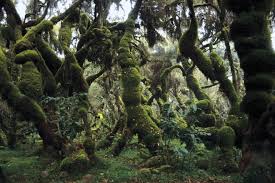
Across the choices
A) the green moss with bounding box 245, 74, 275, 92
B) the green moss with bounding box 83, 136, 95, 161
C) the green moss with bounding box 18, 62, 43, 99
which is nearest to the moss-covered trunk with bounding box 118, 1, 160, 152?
the green moss with bounding box 83, 136, 95, 161

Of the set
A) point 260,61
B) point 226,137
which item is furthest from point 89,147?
point 260,61

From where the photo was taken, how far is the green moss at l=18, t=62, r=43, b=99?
1555cm

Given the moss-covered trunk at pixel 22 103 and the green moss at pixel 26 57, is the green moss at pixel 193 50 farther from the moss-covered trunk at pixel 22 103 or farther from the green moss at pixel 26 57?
the moss-covered trunk at pixel 22 103

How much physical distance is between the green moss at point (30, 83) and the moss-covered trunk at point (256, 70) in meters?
7.40

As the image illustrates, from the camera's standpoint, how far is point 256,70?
1262cm

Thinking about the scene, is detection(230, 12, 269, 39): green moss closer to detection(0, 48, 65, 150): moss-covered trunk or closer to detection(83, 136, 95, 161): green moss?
detection(83, 136, 95, 161): green moss

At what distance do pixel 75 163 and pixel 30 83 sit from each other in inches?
138

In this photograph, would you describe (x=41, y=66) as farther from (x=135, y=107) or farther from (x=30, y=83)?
(x=135, y=107)

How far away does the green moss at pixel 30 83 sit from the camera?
15.5 meters

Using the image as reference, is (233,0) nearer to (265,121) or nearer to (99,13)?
(265,121)

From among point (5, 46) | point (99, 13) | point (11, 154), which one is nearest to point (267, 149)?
point (99, 13)

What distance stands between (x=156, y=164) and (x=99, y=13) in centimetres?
868

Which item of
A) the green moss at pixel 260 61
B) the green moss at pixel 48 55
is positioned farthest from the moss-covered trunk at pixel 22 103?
the green moss at pixel 260 61

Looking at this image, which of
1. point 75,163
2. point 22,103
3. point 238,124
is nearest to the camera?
point 75,163
